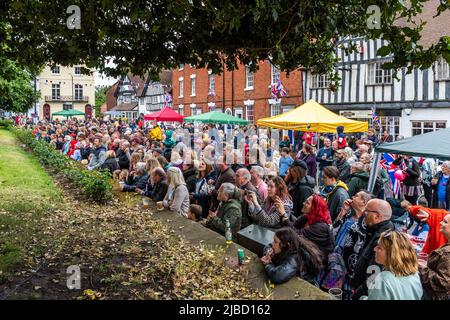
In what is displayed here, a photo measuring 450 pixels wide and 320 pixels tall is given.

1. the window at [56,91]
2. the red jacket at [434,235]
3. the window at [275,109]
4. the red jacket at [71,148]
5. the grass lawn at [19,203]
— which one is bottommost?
the grass lawn at [19,203]

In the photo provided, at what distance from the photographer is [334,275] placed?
4.48 metres

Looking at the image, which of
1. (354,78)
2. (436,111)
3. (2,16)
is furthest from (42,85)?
A: (2,16)

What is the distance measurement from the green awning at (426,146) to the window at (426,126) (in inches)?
554

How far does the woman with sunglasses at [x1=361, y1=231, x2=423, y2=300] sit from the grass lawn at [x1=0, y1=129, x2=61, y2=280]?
4.01 m

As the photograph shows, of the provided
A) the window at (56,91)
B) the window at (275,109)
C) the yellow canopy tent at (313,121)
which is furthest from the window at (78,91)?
the yellow canopy tent at (313,121)

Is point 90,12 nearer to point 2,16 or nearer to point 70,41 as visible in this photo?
point 70,41

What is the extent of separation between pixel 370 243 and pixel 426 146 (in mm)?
3224

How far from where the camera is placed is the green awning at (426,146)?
629cm

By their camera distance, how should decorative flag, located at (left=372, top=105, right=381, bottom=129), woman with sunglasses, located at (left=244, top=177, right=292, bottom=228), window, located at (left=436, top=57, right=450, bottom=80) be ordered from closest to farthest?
woman with sunglasses, located at (left=244, top=177, right=292, bottom=228) → window, located at (left=436, top=57, right=450, bottom=80) → decorative flag, located at (left=372, top=105, right=381, bottom=129)

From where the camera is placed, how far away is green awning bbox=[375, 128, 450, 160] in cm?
629

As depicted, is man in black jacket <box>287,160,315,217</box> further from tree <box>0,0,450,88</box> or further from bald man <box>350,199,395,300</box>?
bald man <box>350,199,395,300</box>

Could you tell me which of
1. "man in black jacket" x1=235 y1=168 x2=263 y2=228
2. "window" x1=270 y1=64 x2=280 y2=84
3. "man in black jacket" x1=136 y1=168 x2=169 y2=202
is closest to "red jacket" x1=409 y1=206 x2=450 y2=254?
"man in black jacket" x1=235 y1=168 x2=263 y2=228

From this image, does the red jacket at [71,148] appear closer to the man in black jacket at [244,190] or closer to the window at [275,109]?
the man in black jacket at [244,190]
